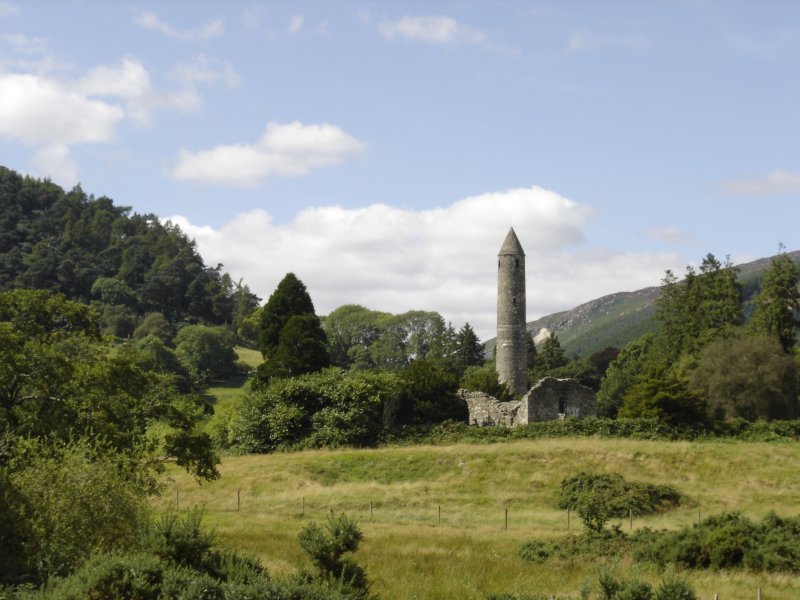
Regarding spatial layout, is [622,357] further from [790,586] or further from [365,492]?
[790,586]

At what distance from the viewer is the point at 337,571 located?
16156 millimetres

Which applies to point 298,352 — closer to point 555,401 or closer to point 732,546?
point 555,401

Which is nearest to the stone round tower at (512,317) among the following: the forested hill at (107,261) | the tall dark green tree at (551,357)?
the tall dark green tree at (551,357)

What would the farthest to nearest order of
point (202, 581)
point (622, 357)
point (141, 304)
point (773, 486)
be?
point (141, 304)
point (622, 357)
point (773, 486)
point (202, 581)

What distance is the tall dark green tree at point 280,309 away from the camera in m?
62.8

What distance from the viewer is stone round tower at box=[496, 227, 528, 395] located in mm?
67188

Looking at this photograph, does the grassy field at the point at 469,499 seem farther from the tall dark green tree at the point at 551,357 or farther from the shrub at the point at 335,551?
the tall dark green tree at the point at 551,357

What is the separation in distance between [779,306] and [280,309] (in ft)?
112

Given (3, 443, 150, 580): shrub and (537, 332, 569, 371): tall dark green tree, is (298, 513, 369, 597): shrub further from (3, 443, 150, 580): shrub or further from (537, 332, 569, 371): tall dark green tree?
(537, 332, 569, 371): tall dark green tree

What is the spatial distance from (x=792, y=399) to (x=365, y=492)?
33.6 m

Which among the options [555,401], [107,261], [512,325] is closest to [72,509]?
[555,401]

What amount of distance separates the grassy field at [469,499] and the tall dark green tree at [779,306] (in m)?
24.5

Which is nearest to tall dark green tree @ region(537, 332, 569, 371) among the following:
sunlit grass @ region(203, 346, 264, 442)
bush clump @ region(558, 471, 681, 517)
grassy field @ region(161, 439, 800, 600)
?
sunlit grass @ region(203, 346, 264, 442)

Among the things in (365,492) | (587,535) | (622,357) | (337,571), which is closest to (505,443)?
(365,492)
